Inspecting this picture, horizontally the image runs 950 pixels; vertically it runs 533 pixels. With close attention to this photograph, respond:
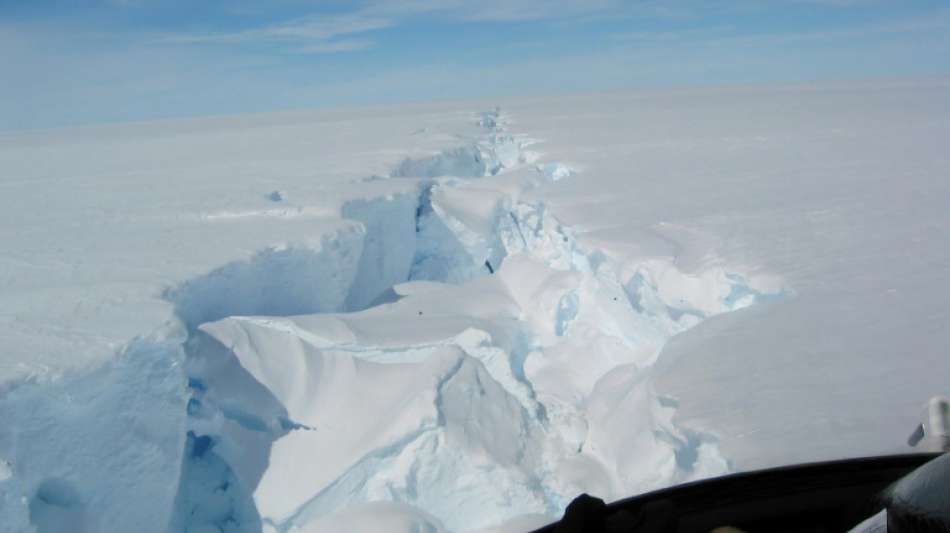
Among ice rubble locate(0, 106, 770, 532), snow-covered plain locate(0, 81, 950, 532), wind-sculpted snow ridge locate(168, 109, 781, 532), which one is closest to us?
snow-covered plain locate(0, 81, 950, 532)

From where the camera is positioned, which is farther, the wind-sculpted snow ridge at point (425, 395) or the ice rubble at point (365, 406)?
the wind-sculpted snow ridge at point (425, 395)

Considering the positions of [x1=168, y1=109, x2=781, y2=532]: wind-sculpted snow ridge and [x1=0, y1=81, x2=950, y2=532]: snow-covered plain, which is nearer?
[x1=0, y1=81, x2=950, y2=532]: snow-covered plain

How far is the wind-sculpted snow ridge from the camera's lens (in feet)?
9.67

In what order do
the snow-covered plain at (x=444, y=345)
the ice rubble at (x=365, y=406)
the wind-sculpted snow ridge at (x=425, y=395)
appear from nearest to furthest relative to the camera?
1. the snow-covered plain at (x=444, y=345)
2. the ice rubble at (x=365, y=406)
3. the wind-sculpted snow ridge at (x=425, y=395)

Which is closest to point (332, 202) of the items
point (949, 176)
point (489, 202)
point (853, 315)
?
point (489, 202)

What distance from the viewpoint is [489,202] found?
677 cm

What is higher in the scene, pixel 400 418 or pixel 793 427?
pixel 793 427

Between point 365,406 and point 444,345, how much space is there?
1.92 feet

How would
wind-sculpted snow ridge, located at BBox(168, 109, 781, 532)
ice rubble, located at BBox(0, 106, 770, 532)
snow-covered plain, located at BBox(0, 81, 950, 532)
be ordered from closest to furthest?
snow-covered plain, located at BBox(0, 81, 950, 532) → ice rubble, located at BBox(0, 106, 770, 532) → wind-sculpted snow ridge, located at BBox(168, 109, 781, 532)

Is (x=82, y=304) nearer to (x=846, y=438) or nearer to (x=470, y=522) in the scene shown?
(x=470, y=522)

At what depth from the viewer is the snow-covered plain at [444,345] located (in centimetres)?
240

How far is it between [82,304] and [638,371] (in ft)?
8.15

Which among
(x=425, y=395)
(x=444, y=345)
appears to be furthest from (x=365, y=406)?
(x=444, y=345)

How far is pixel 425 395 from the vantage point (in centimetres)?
326
